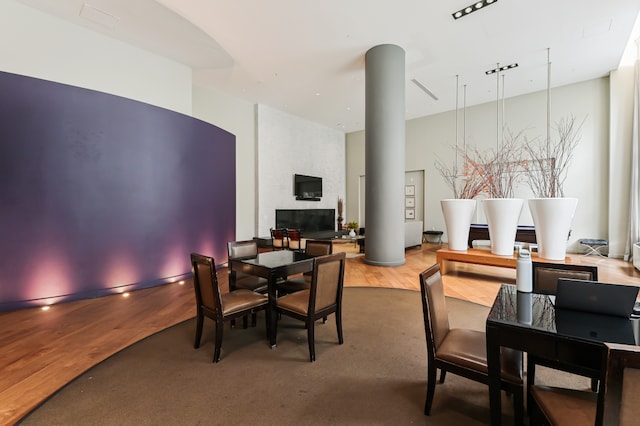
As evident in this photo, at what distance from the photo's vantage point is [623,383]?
819mm

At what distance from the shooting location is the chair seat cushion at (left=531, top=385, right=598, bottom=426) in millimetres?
1105

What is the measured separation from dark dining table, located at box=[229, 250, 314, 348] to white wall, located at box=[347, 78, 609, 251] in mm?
7684

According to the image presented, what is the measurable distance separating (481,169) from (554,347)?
435cm

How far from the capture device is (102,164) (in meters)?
4.14

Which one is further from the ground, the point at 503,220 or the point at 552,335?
the point at 503,220

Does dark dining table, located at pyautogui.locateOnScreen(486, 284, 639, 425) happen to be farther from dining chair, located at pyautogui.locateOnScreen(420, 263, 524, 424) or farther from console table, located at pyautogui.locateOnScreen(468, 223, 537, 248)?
console table, located at pyautogui.locateOnScreen(468, 223, 537, 248)

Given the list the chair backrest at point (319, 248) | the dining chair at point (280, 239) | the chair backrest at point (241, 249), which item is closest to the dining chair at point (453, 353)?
the chair backrest at point (319, 248)

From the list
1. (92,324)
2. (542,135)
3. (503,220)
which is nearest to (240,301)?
(92,324)

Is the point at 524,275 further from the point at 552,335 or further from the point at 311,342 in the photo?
the point at 311,342

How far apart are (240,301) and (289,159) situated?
24.7 feet

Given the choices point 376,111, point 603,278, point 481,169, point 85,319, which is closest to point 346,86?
point 376,111

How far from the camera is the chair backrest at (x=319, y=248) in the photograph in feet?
11.3

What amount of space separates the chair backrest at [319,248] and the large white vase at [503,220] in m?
2.86

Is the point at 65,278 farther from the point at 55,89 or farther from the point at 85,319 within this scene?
the point at 55,89
